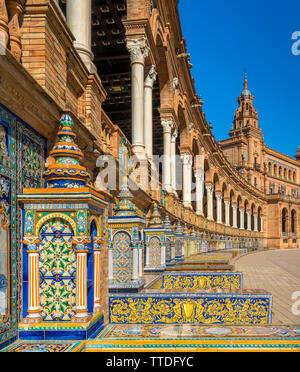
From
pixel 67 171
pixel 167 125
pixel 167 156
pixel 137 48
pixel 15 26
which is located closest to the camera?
pixel 67 171

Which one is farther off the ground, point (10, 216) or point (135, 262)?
point (10, 216)

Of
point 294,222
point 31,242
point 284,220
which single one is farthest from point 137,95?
point 294,222

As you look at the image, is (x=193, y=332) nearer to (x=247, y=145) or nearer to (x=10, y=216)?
(x=10, y=216)

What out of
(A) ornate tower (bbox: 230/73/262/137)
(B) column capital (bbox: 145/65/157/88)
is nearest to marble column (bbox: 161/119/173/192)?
(B) column capital (bbox: 145/65/157/88)

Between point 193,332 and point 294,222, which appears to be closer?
point 193,332

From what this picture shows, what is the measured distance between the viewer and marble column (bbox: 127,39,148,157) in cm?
1168

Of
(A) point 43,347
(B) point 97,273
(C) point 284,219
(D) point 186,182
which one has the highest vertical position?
(D) point 186,182

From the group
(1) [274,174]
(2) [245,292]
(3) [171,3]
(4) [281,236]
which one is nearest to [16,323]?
(2) [245,292]

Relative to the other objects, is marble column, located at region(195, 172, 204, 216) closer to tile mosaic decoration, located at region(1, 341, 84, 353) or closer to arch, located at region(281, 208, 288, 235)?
tile mosaic decoration, located at region(1, 341, 84, 353)

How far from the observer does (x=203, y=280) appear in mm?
9148

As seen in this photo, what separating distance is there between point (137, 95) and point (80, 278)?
9.22m

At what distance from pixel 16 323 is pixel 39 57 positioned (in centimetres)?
292
